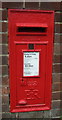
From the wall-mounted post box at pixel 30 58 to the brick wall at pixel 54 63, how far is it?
0.07m

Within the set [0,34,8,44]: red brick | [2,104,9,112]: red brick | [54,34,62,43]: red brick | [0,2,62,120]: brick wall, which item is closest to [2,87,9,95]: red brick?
[0,2,62,120]: brick wall

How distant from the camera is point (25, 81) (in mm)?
2062

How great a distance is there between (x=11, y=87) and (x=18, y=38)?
2.04 ft

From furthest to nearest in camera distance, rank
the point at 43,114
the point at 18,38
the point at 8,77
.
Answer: the point at 43,114, the point at 8,77, the point at 18,38

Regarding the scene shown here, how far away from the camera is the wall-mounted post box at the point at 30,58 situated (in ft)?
6.37

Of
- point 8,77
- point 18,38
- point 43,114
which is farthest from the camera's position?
point 43,114

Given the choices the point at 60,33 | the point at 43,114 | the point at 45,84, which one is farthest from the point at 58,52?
the point at 43,114

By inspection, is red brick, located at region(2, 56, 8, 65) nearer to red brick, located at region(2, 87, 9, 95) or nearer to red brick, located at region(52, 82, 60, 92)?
red brick, located at region(2, 87, 9, 95)

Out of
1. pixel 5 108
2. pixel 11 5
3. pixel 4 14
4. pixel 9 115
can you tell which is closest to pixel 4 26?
pixel 4 14

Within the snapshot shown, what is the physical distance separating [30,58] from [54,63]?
335 mm

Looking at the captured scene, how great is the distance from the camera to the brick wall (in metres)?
1.96

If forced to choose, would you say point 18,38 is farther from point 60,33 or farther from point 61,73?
point 61,73

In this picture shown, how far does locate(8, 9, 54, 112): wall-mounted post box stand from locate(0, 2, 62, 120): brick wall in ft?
0.22

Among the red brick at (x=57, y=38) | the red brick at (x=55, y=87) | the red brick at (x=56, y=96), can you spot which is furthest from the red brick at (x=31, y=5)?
the red brick at (x=56, y=96)
